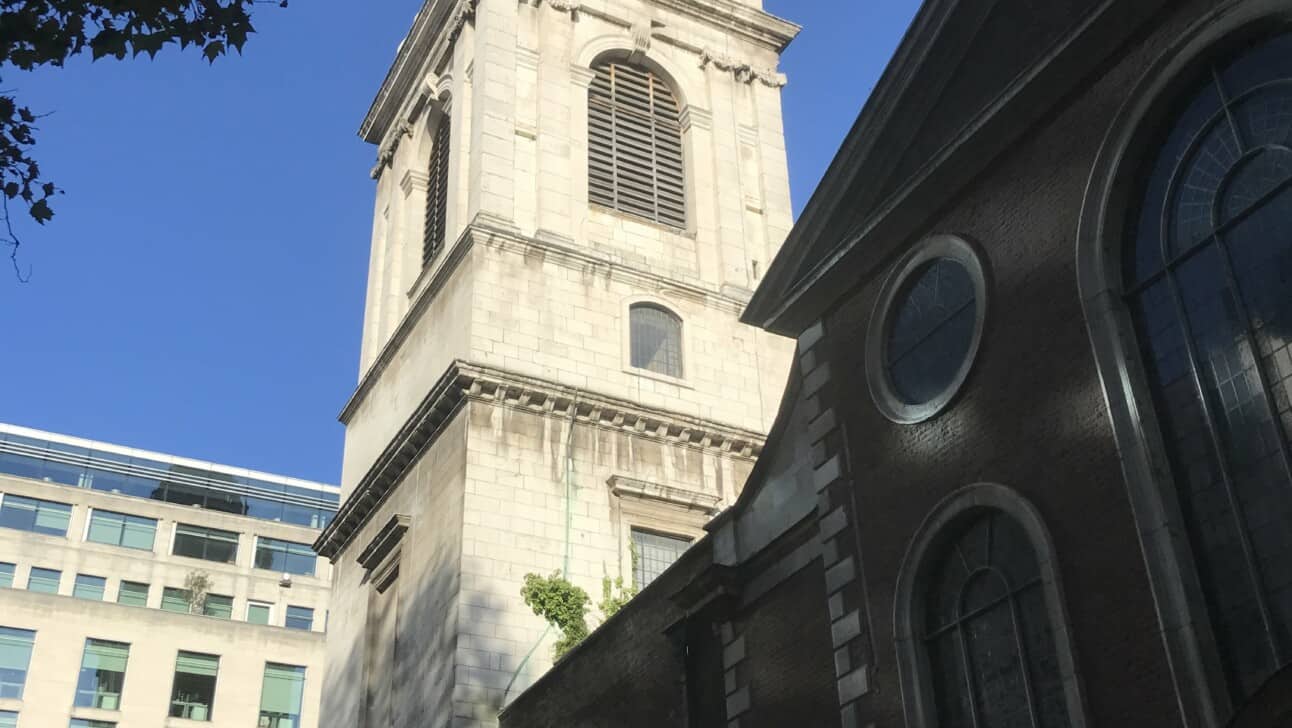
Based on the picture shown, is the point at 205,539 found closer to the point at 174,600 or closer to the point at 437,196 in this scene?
the point at 174,600

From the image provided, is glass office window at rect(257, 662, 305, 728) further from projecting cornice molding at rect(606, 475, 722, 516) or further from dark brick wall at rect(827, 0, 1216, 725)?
dark brick wall at rect(827, 0, 1216, 725)

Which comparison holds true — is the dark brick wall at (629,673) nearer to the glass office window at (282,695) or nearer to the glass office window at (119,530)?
the glass office window at (282,695)

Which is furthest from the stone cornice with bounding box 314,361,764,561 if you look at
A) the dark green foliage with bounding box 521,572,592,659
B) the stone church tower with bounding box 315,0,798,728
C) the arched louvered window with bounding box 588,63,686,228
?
the arched louvered window with bounding box 588,63,686,228

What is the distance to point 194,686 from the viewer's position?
6272cm

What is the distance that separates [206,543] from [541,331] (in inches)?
1687

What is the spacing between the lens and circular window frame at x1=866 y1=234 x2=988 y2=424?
15641mm

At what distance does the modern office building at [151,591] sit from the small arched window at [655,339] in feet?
121

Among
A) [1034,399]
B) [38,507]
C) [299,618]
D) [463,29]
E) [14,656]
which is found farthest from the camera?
[299,618]

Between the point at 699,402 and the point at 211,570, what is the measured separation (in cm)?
4230

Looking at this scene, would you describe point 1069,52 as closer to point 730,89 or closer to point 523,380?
point 523,380

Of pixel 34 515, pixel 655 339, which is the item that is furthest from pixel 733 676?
pixel 34 515

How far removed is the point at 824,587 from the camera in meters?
17.8

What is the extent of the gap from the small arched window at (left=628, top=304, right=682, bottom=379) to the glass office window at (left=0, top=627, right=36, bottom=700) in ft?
126

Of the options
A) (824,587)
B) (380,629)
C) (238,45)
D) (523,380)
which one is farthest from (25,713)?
(238,45)
